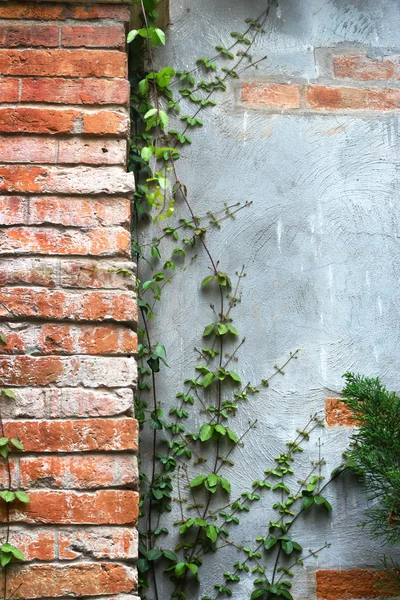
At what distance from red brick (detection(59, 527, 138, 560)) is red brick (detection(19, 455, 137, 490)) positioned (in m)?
0.10

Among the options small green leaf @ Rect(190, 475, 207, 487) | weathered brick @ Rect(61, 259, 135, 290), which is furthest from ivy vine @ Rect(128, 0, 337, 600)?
weathered brick @ Rect(61, 259, 135, 290)

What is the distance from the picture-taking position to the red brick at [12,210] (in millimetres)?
1841

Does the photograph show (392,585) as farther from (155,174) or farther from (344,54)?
(344,54)

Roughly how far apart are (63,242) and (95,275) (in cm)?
11

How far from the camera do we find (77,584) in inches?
64.6

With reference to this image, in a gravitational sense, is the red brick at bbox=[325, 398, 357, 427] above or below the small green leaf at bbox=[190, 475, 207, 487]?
above

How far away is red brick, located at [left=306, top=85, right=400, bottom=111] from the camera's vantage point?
253 centimetres

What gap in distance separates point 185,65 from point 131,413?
1.29m

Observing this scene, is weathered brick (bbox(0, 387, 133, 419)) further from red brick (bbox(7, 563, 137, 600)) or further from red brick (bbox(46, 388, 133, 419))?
red brick (bbox(7, 563, 137, 600))

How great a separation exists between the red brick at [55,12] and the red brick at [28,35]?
1.5 inches

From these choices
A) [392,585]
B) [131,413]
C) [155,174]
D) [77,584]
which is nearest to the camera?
[77,584]

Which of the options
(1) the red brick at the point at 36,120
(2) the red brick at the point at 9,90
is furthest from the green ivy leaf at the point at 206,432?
(2) the red brick at the point at 9,90

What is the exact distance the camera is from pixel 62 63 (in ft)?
→ 6.50

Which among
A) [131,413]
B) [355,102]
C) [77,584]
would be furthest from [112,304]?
[355,102]
